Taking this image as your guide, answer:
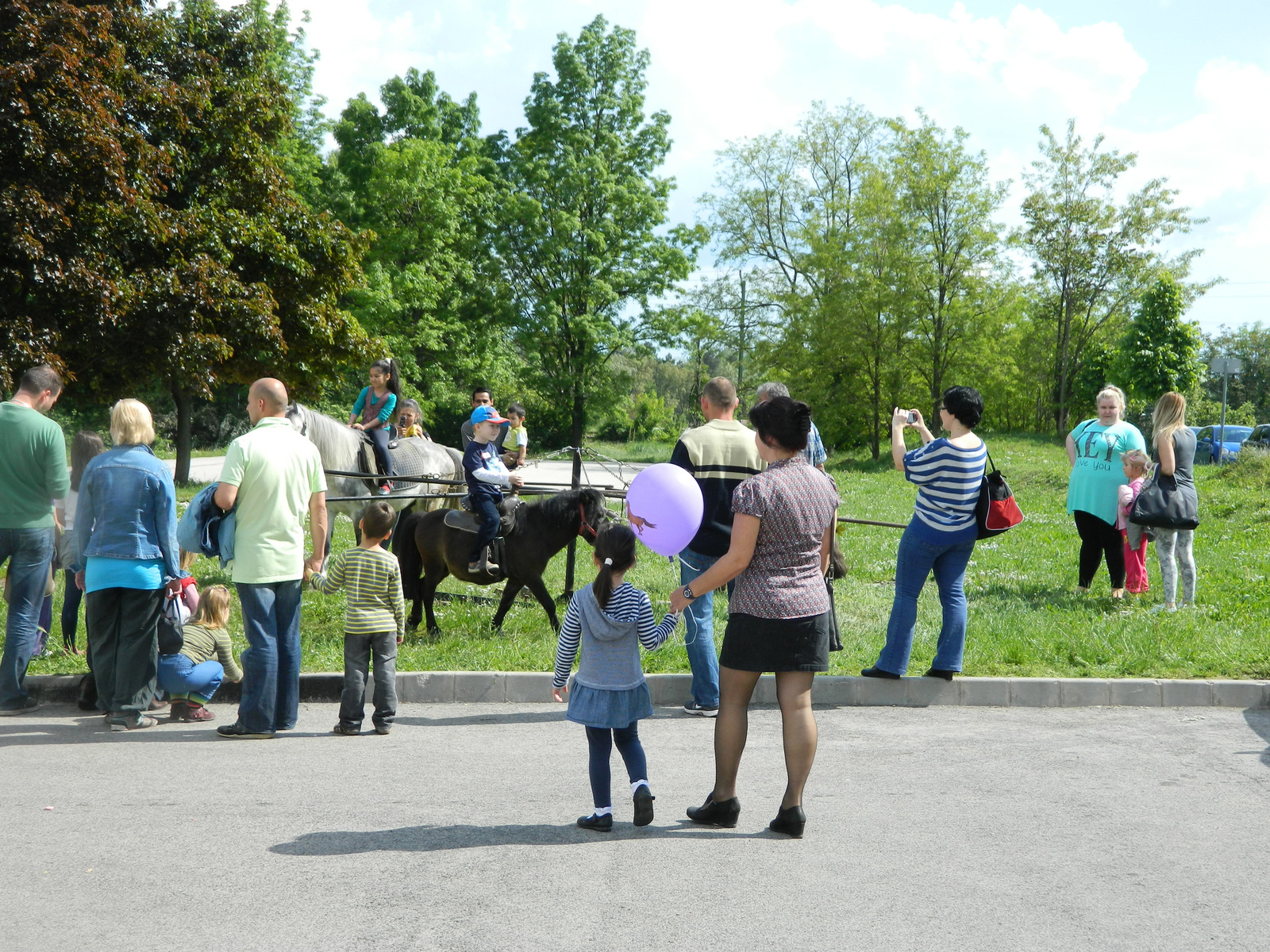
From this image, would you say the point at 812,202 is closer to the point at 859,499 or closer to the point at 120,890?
the point at 859,499

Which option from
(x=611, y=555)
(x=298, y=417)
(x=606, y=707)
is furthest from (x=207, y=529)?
(x=298, y=417)

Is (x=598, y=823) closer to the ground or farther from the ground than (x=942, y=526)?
closer to the ground

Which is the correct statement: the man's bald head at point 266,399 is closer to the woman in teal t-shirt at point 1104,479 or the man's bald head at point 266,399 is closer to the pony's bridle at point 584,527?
the pony's bridle at point 584,527

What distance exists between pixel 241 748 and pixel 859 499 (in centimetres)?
1834

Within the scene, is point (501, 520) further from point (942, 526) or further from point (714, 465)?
point (942, 526)

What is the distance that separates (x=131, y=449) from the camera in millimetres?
6359

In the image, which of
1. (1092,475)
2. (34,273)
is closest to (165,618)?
(1092,475)

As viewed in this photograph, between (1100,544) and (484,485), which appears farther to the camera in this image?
(1100,544)

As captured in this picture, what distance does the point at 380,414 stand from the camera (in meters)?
12.5

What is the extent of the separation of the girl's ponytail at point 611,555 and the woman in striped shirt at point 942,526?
8.83 ft

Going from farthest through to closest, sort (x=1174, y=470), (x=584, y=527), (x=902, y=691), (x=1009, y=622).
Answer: (x=1174, y=470), (x=1009, y=622), (x=584, y=527), (x=902, y=691)

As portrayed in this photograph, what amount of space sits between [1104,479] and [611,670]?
23.0 ft

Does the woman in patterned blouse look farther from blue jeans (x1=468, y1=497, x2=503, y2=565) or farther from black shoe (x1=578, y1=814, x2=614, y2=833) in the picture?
blue jeans (x1=468, y1=497, x2=503, y2=565)

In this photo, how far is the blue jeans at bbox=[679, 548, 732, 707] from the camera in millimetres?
6520
